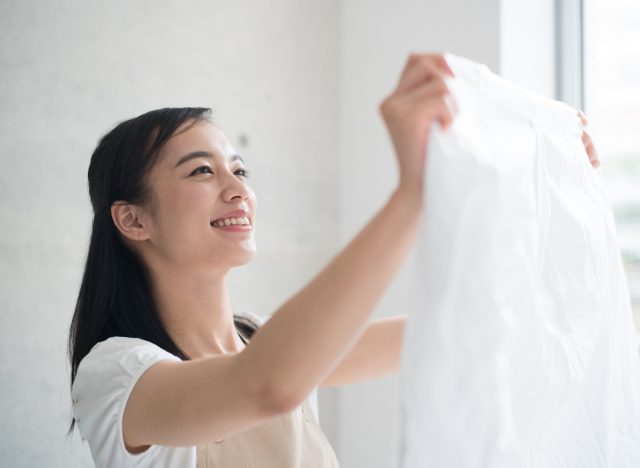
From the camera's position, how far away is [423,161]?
69cm

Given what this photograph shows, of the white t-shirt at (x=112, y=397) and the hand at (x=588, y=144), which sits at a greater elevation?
the hand at (x=588, y=144)

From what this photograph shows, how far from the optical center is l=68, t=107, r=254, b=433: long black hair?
1192 mm

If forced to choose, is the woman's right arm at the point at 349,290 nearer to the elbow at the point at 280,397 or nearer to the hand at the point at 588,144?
the elbow at the point at 280,397

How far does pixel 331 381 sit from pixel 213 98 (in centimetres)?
85

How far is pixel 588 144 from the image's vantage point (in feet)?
3.45

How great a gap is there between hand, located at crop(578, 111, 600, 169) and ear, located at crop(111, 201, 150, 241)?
2.50 ft

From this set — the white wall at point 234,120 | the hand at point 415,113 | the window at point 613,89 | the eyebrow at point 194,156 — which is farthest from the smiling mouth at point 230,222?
the window at point 613,89

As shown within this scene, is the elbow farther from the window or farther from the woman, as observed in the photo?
the window

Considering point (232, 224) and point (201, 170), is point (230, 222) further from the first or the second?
point (201, 170)

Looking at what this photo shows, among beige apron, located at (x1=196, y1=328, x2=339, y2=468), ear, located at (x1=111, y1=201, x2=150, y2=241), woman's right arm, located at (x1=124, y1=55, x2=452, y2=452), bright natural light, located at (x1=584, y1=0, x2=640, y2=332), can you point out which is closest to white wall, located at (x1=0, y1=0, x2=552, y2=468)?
bright natural light, located at (x1=584, y1=0, x2=640, y2=332)

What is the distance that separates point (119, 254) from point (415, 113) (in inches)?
30.6

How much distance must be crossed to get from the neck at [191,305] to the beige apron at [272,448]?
6.7 inches

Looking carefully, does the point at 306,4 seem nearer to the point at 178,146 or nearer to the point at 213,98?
the point at 213,98

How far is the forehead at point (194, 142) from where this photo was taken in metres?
1.21
